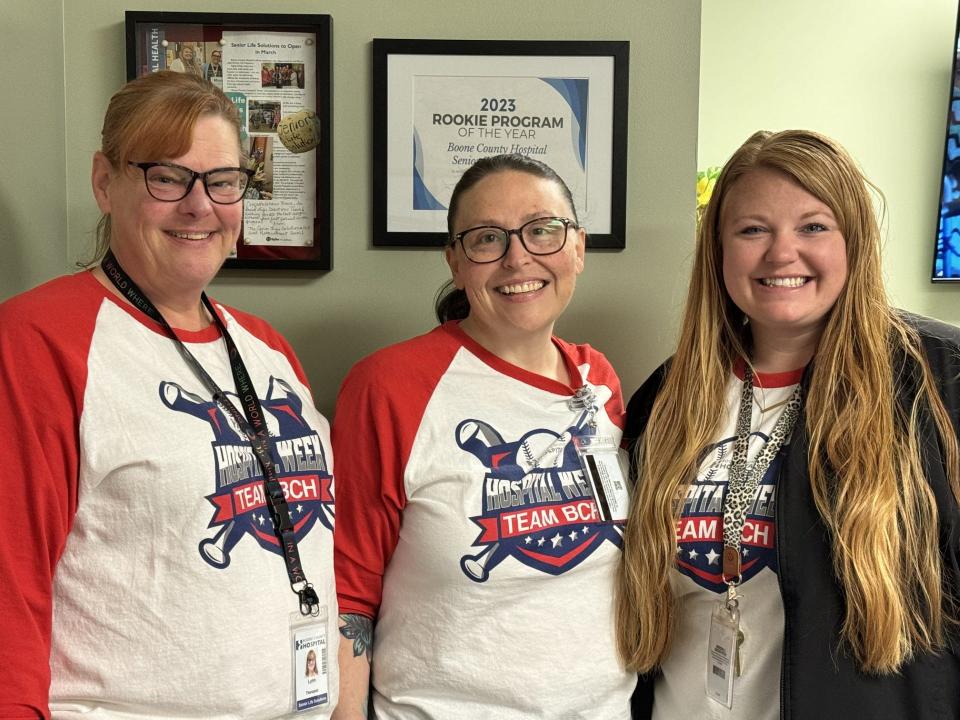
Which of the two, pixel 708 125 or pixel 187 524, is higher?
pixel 708 125

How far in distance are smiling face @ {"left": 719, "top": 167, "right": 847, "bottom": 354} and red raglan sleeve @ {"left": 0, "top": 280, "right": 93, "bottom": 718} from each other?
4.01ft

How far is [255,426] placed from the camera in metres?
1.52

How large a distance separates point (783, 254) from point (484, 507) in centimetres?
75

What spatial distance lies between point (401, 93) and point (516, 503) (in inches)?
43.9

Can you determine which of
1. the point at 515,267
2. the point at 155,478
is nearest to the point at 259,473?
the point at 155,478

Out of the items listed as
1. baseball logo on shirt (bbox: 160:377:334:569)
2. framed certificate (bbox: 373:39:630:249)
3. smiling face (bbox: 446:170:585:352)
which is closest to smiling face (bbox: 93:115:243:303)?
baseball logo on shirt (bbox: 160:377:334:569)

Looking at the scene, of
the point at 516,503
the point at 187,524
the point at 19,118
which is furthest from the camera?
the point at 19,118

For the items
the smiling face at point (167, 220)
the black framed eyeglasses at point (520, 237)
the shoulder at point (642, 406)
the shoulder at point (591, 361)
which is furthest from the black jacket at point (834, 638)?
the smiling face at point (167, 220)

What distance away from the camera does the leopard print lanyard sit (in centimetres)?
164

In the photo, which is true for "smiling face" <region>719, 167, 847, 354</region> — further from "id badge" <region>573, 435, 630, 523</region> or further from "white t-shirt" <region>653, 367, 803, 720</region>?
"id badge" <region>573, 435, 630, 523</region>

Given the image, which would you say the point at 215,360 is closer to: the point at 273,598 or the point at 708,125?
the point at 273,598

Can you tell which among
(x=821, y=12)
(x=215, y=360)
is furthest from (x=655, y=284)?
(x=821, y=12)

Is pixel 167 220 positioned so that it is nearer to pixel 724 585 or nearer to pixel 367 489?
pixel 367 489

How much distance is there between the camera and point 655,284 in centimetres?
227
